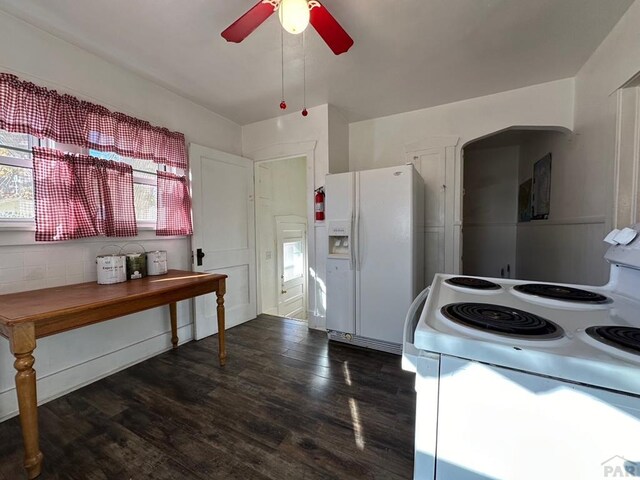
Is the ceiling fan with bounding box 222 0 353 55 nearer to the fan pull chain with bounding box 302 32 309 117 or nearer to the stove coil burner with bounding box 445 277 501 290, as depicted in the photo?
the fan pull chain with bounding box 302 32 309 117

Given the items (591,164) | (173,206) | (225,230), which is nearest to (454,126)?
(591,164)

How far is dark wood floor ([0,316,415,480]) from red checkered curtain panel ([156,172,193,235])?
1.19 m

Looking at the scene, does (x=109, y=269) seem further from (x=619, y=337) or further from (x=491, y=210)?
(x=491, y=210)

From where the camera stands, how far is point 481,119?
2682 millimetres

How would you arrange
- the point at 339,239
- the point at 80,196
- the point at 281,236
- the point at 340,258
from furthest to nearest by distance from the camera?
the point at 281,236, the point at 339,239, the point at 340,258, the point at 80,196

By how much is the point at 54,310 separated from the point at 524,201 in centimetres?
499

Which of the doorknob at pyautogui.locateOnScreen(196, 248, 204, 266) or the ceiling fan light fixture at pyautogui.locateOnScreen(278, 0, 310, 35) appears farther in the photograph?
the doorknob at pyautogui.locateOnScreen(196, 248, 204, 266)

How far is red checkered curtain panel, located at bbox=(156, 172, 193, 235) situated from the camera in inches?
95.3

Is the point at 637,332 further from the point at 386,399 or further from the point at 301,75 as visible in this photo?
the point at 301,75

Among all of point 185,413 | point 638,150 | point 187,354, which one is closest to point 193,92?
point 187,354

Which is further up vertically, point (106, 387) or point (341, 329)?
point (341, 329)

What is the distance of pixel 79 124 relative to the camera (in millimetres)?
1870

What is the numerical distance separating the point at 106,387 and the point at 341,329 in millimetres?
1919

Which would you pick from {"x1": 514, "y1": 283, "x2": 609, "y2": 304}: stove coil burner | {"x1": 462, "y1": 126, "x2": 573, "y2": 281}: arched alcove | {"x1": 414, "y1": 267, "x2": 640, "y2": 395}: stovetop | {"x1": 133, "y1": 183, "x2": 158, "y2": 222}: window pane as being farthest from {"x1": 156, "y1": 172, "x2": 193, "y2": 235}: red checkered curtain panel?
{"x1": 462, "y1": 126, "x2": 573, "y2": 281}: arched alcove
